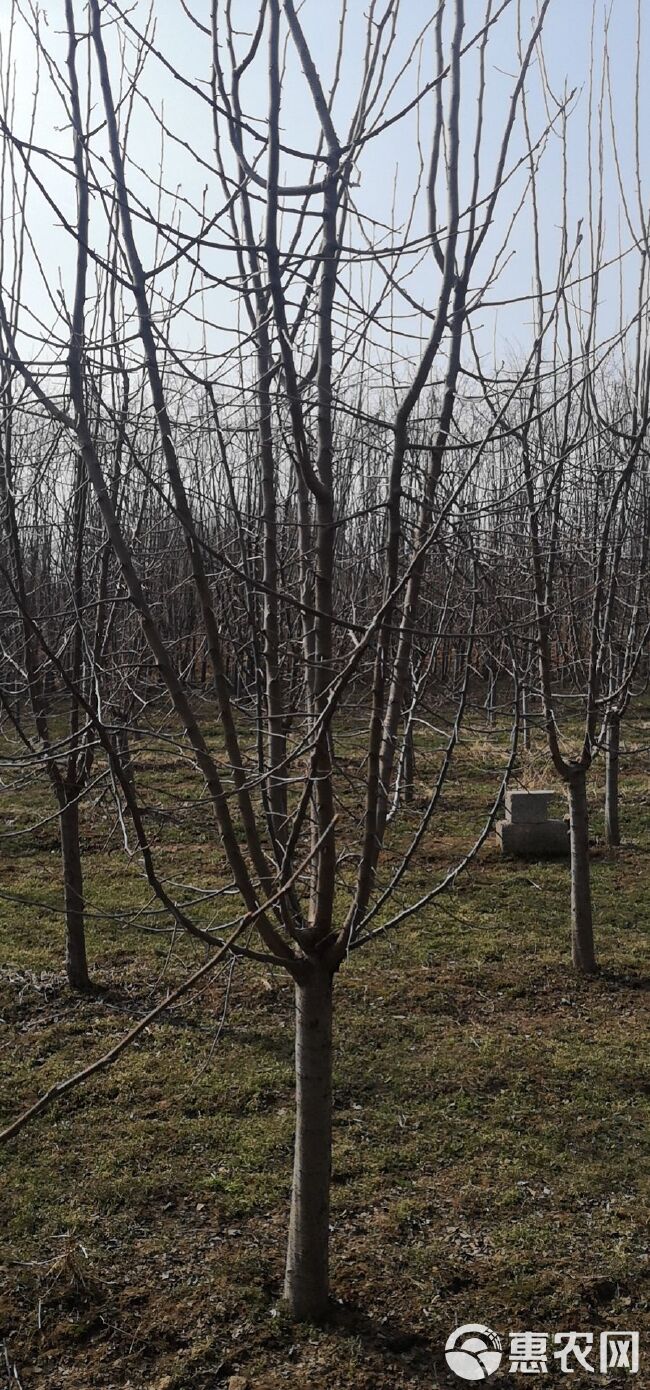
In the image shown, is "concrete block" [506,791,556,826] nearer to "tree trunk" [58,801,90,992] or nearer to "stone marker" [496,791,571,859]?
"stone marker" [496,791,571,859]

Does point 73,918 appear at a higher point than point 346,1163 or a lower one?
higher

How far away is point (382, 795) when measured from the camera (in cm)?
185

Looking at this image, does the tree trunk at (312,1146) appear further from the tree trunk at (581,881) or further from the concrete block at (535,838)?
the concrete block at (535,838)

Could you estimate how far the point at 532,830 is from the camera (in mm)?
5508

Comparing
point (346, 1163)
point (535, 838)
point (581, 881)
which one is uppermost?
point (581, 881)

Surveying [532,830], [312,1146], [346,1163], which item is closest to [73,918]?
[346,1163]

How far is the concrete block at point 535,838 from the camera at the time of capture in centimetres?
550

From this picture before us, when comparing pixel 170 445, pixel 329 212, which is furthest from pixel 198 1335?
pixel 329 212

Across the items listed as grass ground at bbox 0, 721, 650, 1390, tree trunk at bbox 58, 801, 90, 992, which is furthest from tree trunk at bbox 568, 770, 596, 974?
tree trunk at bbox 58, 801, 90, 992

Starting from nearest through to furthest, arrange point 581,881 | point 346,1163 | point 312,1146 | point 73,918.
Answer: point 312,1146, point 346,1163, point 73,918, point 581,881

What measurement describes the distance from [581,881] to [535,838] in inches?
66.0

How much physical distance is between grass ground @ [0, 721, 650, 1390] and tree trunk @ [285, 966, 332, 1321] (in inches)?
3.8

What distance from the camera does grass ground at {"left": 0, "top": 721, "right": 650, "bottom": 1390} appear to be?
201 centimetres

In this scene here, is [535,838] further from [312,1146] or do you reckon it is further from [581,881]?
[312,1146]
